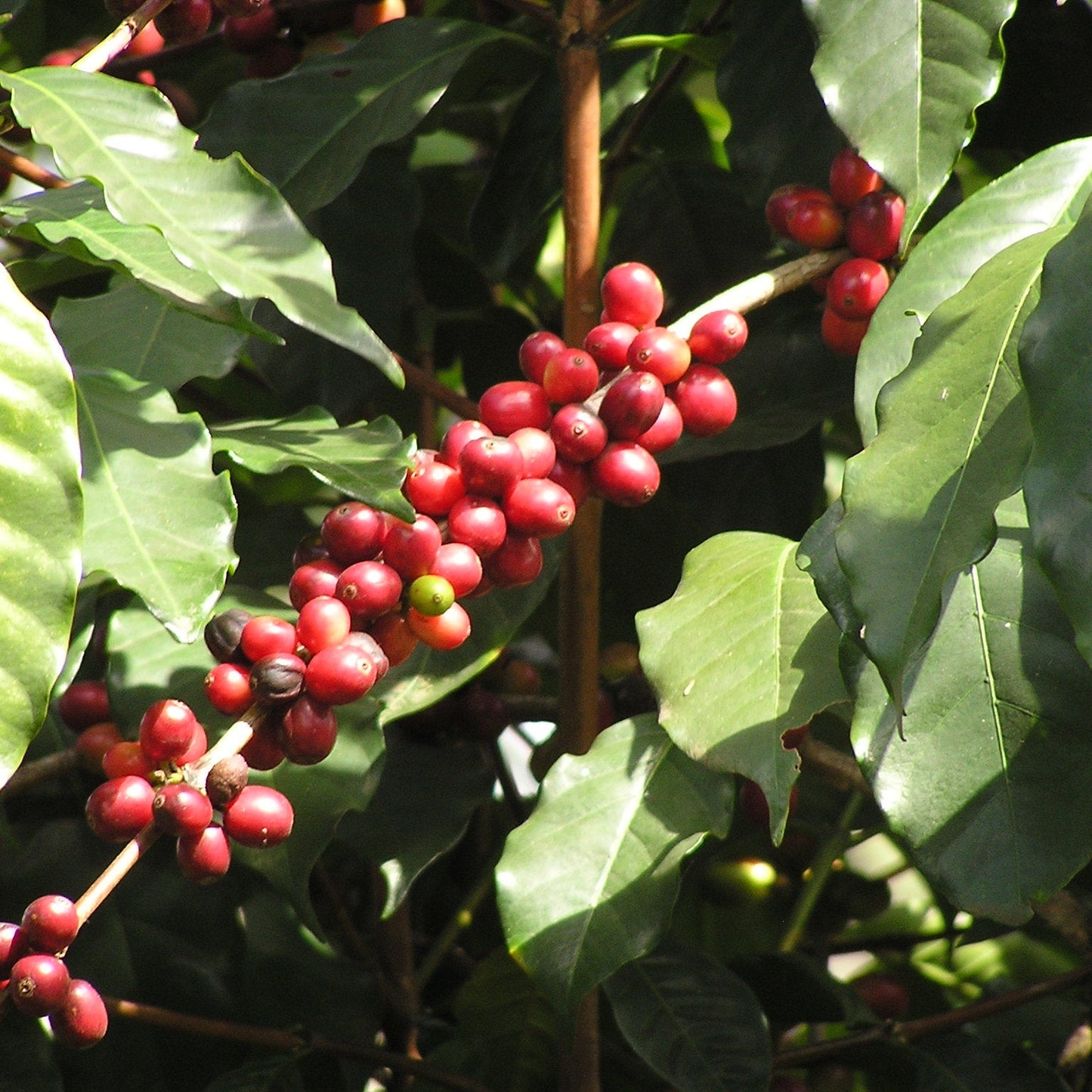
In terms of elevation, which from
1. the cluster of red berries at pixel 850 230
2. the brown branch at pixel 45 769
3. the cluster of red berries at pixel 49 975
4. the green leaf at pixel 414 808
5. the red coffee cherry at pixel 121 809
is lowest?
the green leaf at pixel 414 808

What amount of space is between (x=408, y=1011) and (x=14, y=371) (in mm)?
601

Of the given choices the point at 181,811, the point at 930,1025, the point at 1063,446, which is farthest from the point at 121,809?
the point at 930,1025

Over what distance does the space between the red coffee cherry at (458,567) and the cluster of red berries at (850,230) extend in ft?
0.77

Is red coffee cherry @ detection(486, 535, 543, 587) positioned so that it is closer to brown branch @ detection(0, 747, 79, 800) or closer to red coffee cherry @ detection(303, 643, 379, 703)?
red coffee cherry @ detection(303, 643, 379, 703)

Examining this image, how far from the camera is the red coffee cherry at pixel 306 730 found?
1.59ft

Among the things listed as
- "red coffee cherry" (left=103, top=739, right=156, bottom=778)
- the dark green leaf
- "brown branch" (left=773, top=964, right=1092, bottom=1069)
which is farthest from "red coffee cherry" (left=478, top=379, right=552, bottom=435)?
"brown branch" (left=773, top=964, right=1092, bottom=1069)

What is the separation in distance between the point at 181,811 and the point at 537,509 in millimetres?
181

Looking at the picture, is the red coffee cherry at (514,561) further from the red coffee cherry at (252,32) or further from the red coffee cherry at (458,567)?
the red coffee cherry at (252,32)

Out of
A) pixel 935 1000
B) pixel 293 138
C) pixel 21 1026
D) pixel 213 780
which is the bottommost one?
pixel 935 1000

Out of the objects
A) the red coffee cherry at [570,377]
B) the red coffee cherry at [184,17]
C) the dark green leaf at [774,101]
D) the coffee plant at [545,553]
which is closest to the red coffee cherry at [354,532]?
the coffee plant at [545,553]

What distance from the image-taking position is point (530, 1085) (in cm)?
81

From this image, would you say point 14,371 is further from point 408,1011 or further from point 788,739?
point 408,1011

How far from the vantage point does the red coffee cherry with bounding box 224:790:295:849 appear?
18.7 inches

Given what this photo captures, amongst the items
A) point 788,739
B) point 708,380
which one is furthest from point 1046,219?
point 788,739
